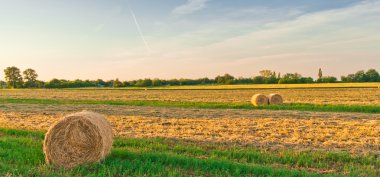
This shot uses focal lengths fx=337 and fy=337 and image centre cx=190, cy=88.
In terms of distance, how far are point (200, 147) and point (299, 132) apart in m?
4.76

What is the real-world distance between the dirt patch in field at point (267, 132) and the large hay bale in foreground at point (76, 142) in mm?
3735

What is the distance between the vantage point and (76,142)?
8.29 metres

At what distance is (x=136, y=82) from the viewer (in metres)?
109

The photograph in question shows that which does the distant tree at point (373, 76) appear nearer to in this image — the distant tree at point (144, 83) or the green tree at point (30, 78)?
the distant tree at point (144, 83)

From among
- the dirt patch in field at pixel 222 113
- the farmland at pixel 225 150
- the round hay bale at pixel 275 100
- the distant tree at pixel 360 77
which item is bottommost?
the farmland at pixel 225 150

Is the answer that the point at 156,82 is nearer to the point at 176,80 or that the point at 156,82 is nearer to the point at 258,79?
the point at 176,80

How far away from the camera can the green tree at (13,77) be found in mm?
119500

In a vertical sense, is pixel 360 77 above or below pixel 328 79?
above

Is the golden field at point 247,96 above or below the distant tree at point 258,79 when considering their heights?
below

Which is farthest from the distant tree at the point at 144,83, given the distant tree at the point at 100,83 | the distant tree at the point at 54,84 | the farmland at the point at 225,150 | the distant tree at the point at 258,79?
the farmland at the point at 225,150

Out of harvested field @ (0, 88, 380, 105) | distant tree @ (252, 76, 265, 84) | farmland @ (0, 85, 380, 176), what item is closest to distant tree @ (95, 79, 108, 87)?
distant tree @ (252, 76, 265, 84)

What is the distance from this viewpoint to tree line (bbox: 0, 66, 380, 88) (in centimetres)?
9031

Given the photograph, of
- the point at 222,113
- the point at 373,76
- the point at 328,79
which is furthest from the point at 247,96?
the point at 373,76

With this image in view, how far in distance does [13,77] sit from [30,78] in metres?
5.71
